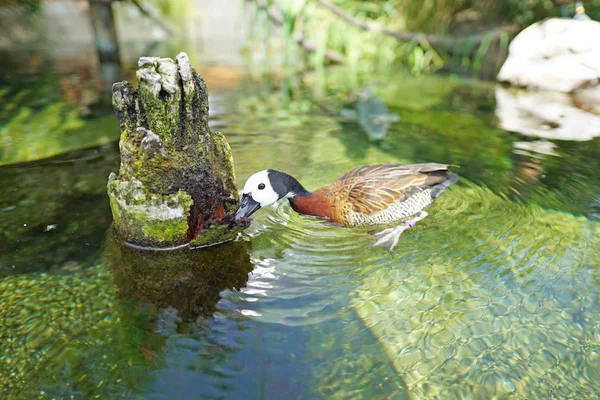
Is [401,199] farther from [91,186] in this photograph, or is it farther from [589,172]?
[91,186]

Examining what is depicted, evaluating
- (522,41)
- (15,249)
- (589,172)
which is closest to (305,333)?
(15,249)

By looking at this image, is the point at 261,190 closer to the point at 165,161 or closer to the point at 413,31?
the point at 165,161

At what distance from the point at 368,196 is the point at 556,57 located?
789 cm

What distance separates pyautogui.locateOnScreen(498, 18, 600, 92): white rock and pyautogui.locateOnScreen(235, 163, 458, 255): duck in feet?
22.4

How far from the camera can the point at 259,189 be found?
3.89m

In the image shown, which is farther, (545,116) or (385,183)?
(545,116)

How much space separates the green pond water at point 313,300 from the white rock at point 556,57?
16.6 ft

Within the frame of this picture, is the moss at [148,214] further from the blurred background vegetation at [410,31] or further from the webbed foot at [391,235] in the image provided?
the blurred background vegetation at [410,31]

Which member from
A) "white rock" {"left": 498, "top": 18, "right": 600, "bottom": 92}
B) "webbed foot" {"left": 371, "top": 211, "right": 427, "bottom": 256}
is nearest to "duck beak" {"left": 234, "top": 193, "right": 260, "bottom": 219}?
"webbed foot" {"left": 371, "top": 211, "right": 427, "bottom": 256}

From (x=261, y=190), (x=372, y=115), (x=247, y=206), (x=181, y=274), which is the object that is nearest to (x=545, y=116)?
(x=372, y=115)

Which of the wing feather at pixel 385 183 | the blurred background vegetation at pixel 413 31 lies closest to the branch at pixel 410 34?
the blurred background vegetation at pixel 413 31

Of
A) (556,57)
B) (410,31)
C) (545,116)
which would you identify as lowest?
(545,116)

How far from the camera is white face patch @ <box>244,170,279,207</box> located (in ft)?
12.7

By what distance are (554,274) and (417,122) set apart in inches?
174
